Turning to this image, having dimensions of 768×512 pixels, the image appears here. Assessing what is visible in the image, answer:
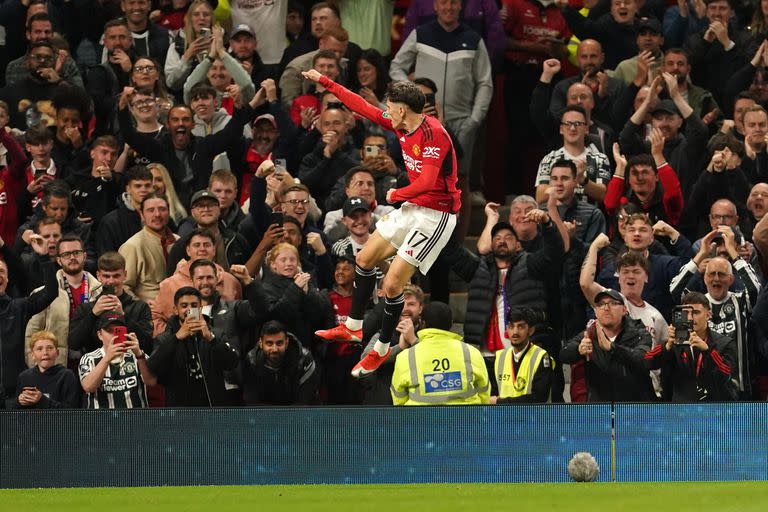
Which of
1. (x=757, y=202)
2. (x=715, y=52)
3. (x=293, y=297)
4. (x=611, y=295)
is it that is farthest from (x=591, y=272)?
(x=715, y=52)

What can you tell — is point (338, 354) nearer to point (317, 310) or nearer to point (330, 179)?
point (317, 310)

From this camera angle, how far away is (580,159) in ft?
→ 49.2

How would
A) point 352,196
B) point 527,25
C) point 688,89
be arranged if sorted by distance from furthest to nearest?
point 527,25 < point 688,89 < point 352,196

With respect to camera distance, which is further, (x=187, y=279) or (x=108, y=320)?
(x=187, y=279)

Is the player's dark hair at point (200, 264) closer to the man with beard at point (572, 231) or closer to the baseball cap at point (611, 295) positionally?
the man with beard at point (572, 231)

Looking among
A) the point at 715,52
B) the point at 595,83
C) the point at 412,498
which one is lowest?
the point at 412,498

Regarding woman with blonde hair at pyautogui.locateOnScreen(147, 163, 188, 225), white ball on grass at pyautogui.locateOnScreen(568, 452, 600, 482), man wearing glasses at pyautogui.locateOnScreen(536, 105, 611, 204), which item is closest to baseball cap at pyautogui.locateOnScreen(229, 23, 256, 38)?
woman with blonde hair at pyautogui.locateOnScreen(147, 163, 188, 225)

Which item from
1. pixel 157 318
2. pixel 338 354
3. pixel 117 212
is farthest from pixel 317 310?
pixel 117 212

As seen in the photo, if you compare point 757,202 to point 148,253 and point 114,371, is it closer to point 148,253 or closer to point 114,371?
point 148,253

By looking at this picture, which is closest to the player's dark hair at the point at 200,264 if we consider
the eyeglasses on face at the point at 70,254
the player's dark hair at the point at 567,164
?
the eyeglasses on face at the point at 70,254

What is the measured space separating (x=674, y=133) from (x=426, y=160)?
17.2 ft

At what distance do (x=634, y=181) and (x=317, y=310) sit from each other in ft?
11.4

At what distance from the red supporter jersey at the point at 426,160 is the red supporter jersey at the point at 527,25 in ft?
20.6

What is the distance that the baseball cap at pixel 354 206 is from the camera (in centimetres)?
1362
